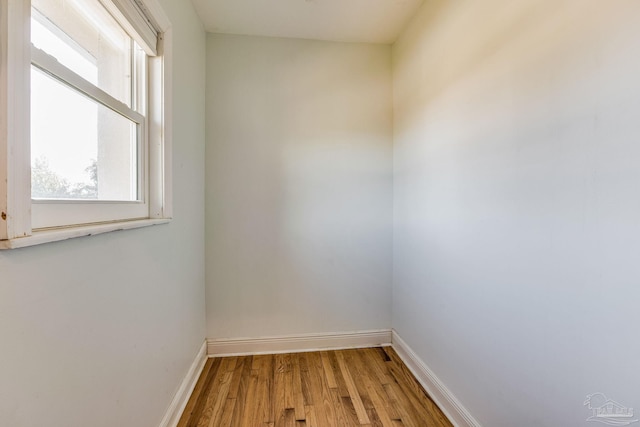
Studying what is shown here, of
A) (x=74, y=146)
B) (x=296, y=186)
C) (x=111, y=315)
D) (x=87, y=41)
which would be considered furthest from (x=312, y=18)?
(x=111, y=315)

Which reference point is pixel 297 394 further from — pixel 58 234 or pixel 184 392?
pixel 58 234

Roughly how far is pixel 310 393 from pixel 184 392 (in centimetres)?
74

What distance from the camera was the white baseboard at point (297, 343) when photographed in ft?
6.77

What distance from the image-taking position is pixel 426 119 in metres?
1.70

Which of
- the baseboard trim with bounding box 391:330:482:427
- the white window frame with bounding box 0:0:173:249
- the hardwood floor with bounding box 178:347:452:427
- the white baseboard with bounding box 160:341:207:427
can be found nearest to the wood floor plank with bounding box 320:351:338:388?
the hardwood floor with bounding box 178:347:452:427

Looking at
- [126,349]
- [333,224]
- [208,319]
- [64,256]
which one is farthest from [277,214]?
[64,256]

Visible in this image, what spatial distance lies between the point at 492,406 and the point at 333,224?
139cm

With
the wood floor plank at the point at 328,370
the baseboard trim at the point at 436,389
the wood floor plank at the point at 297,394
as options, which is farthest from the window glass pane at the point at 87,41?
the baseboard trim at the point at 436,389

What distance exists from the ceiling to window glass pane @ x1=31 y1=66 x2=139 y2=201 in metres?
1.17

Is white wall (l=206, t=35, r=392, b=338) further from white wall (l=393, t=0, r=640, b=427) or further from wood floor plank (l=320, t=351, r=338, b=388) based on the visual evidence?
white wall (l=393, t=0, r=640, b=427)

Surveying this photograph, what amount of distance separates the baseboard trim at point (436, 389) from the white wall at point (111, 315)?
4.85 ft

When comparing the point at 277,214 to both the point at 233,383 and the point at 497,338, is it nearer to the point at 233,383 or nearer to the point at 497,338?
the point at 233,383

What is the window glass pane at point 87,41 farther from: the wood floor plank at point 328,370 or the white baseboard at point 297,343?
the wood floor plank at point 328,370

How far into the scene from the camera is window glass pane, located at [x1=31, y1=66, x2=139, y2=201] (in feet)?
2.28
